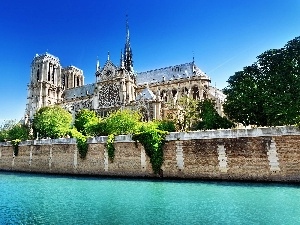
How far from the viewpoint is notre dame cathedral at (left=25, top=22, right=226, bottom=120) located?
147 ft

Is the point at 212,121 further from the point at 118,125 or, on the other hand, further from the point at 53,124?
the point at 53,124

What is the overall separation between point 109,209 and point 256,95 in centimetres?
1761

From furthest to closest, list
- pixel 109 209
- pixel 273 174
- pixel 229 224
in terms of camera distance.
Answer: pixel 273 174 → pixel 109 209 → pixel 229 224

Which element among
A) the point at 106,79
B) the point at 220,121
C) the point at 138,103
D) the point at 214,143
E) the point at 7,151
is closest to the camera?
the point at 214,143

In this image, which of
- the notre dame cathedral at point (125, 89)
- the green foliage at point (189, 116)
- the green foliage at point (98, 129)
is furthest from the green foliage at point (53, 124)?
the green foliage at point (189, 116)

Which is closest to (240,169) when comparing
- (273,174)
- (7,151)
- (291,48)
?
(273,174)

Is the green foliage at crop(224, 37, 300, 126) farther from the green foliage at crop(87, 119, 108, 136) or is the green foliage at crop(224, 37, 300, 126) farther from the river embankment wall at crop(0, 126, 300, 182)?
the green foliage at crop(87, 119, 108, 136)

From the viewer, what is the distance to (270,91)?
2384 cm

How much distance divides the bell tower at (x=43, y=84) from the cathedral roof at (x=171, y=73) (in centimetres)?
2297

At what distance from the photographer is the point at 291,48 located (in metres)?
25.2

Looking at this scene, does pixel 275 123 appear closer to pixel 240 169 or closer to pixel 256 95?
pixel 256 95

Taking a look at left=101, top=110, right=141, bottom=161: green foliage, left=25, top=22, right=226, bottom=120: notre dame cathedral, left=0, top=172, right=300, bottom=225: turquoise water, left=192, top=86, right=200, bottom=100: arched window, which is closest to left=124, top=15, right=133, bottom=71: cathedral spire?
left=25, top=22, right=226, bottom=120: notre dame cathedral

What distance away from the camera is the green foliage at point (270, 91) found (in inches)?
894

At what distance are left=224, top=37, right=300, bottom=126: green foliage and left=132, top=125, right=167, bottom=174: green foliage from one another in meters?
8.14
